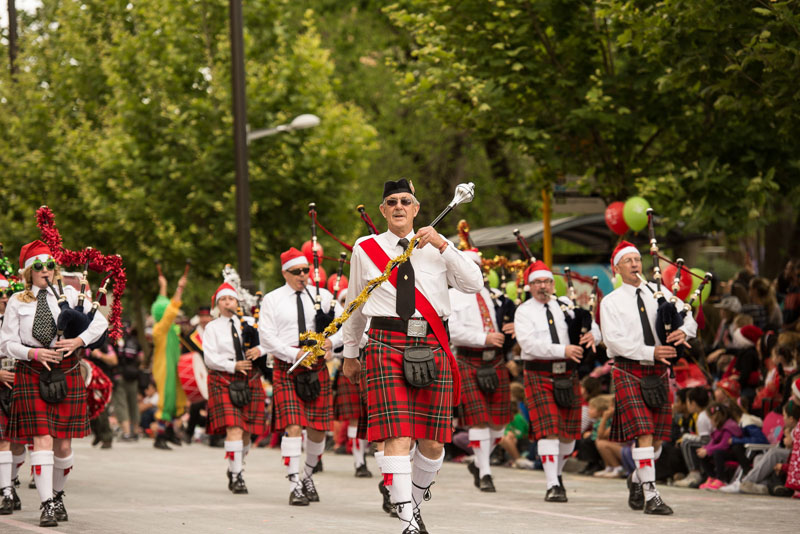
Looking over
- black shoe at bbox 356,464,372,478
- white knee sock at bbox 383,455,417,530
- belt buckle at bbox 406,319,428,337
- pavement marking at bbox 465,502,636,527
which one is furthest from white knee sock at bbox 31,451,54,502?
black shoe at bbox 356,464,372,478

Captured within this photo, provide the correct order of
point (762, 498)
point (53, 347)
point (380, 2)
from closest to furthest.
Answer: point (53, 347) → point (762, 498) → point (380, 2)

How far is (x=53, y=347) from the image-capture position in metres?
8.89

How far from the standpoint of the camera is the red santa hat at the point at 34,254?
29.8 feet

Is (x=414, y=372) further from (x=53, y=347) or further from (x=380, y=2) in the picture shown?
(x=380, y=2)

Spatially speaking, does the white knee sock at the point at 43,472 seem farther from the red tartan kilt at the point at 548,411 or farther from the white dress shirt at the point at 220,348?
the red tartan kilt at the point at 548,411

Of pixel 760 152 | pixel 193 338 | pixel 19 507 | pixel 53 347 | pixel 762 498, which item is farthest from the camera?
pixel 193 338

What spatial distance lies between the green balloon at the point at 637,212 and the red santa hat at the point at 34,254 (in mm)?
5772

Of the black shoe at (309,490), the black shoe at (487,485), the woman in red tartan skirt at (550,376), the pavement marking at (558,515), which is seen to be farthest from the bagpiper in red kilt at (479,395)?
the black shoe at (309,490)

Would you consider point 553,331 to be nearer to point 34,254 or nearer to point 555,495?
point 555,495

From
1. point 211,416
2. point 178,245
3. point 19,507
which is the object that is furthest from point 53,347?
point 178,245

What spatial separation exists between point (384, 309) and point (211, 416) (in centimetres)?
448

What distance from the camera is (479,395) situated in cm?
1138

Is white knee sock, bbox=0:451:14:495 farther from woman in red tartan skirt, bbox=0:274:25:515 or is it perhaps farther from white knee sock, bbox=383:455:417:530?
white knee sock, bbox=383:455:417:530

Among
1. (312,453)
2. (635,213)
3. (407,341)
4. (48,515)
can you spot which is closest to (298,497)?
(312,453)
